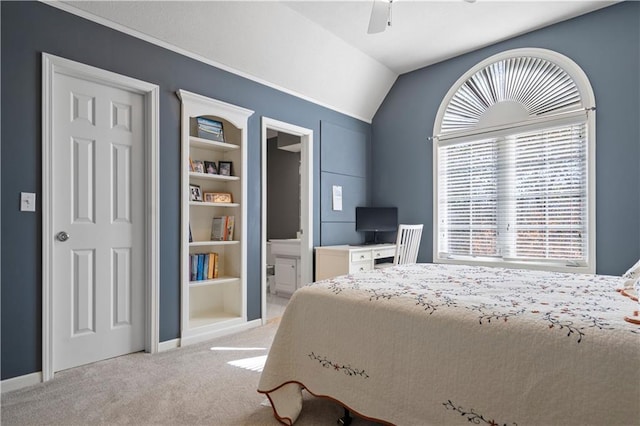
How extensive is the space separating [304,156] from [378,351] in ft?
9.92

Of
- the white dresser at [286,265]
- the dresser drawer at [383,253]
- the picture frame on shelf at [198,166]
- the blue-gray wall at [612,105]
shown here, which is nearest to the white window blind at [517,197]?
the blue-gray wall at [612,105]

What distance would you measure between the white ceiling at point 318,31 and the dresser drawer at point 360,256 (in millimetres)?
1883

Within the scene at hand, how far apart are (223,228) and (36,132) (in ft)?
5.26

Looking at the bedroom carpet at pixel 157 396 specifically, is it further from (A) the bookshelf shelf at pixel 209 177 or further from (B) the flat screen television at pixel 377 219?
(B) the flat screen television at pixel 377 219

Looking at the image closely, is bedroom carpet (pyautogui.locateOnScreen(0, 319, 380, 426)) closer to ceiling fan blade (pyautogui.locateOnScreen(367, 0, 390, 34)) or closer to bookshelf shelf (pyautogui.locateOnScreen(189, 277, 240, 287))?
bookshelf shelf (pyautogui.locateOnScreen(189, 277, 240, 287))

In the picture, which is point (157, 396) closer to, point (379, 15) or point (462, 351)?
point (462, 351)

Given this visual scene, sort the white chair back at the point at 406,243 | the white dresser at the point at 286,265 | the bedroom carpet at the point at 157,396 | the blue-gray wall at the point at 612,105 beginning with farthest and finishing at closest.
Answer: the white dresser at the point at 286,265, the white chair back at the point at 406,243, the blue-gray wall at the point at 612,105, the bedroom carpet at the point at 157,396

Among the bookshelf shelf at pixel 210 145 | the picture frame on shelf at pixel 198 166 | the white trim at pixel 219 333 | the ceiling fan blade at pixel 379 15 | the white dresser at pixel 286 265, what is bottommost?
the white trim at pixel 219 333

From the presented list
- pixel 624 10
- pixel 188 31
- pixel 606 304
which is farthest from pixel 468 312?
pixel 624 10

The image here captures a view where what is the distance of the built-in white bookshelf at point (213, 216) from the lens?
3.02 meters

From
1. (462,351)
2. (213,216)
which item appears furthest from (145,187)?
(462,351)

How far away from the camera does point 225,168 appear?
3.48m

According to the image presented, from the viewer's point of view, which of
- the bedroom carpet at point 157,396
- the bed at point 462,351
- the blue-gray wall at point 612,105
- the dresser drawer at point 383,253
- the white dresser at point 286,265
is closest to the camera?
the bed at point 462,351

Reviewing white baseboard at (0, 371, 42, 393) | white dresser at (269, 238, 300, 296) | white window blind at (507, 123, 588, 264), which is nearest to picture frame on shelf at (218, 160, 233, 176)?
white dresser at (269, 238, 300, 296)
